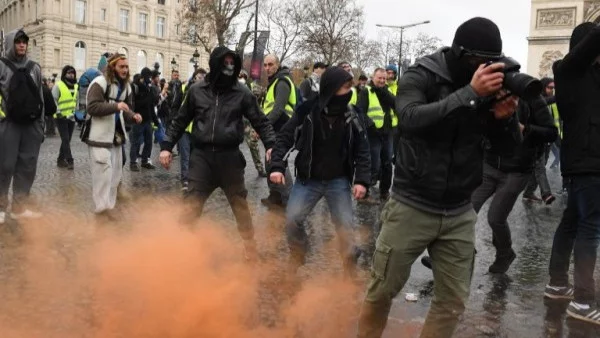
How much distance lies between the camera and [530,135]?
13.9 feet

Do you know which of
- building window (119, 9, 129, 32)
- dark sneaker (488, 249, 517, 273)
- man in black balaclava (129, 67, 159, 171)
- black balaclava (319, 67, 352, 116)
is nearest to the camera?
black balaclava (319, 67, 352, 116)

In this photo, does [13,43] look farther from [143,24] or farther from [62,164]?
[143,24]

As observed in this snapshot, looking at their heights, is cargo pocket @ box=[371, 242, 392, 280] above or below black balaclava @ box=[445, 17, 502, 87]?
below

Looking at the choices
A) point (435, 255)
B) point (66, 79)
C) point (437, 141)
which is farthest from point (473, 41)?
point (66, 79)

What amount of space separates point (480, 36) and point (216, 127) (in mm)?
2734

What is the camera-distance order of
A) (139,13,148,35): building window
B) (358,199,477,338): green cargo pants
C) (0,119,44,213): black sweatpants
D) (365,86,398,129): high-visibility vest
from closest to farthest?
(358,199,477,338): green cargo pants, (0,119,44,213): black sweatpants, (365,86,398,129): high-visibility vest, (139,13,148,35): building window

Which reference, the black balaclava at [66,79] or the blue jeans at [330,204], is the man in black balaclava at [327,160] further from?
the black balaclava at [66,79]

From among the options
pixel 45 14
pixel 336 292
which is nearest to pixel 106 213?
pixel 336 292

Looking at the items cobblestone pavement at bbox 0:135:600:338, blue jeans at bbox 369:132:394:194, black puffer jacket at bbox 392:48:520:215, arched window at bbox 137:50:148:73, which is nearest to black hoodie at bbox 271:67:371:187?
cobblestone pavement at bbox 0:135:600:338

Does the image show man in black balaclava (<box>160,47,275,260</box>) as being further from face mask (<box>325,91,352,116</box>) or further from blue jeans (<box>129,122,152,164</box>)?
blue jeans (<box>129,122,152,164</box>)

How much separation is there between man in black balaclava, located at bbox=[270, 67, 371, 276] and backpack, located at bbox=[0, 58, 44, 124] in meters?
3.26

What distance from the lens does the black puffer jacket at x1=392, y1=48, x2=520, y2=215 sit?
2.90 m

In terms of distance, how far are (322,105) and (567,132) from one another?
1758 mm

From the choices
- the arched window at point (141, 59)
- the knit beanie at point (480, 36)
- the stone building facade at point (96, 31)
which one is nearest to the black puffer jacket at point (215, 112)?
the knit beanie at point (480, 36)
